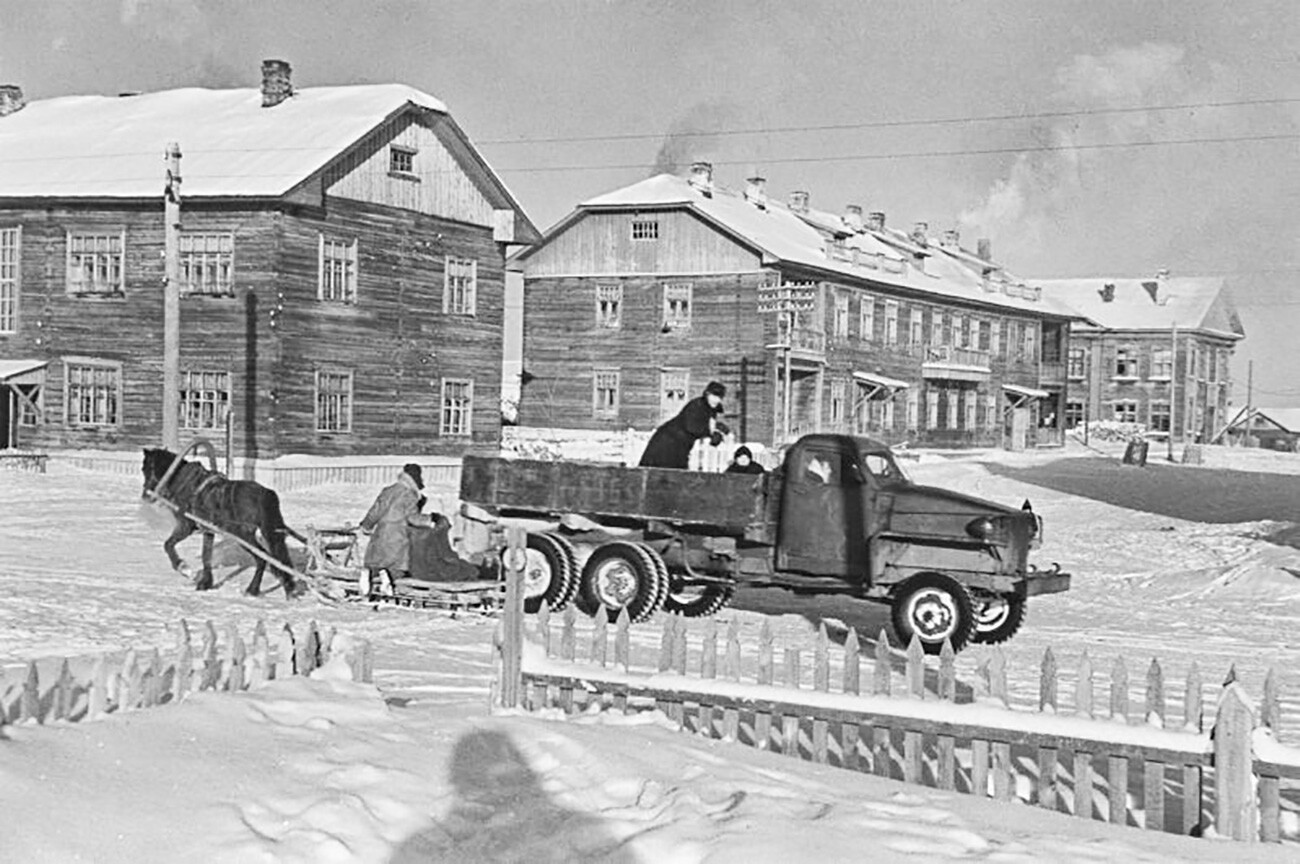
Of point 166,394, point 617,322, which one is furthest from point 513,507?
point 617,322

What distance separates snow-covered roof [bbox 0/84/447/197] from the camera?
33500 mm

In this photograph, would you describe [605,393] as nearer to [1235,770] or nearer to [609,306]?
[609,306]

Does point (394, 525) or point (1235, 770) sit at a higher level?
point (394, 525)

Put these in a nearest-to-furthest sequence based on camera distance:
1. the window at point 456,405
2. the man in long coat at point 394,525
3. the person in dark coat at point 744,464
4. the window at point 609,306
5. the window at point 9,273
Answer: the person in dark coat at point 744,464 → the man in long coat at point 394,525 → the window at point 9,273 → the window at point 456,405 → the window at point 609,306

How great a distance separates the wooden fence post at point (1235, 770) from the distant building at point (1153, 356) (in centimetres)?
7724

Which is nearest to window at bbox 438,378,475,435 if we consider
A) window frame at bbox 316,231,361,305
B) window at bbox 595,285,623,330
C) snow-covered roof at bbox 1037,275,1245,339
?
window frame at bbox 316,231,361,305

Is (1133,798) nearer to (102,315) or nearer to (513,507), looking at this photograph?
(513,507)

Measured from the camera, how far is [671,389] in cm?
4734

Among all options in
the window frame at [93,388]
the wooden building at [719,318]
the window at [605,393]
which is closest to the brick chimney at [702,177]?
the wooden building at [719,318]

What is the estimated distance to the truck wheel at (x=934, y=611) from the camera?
45.9ft

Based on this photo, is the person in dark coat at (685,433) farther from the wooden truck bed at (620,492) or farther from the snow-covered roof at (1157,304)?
the snow-covered roof at (1157,304)

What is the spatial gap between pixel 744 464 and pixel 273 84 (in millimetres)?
26094

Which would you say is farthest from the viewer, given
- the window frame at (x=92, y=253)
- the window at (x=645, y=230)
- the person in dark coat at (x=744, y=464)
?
the window at (x=645, y=230)

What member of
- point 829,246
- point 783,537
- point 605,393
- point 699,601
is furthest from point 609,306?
point 783,537
